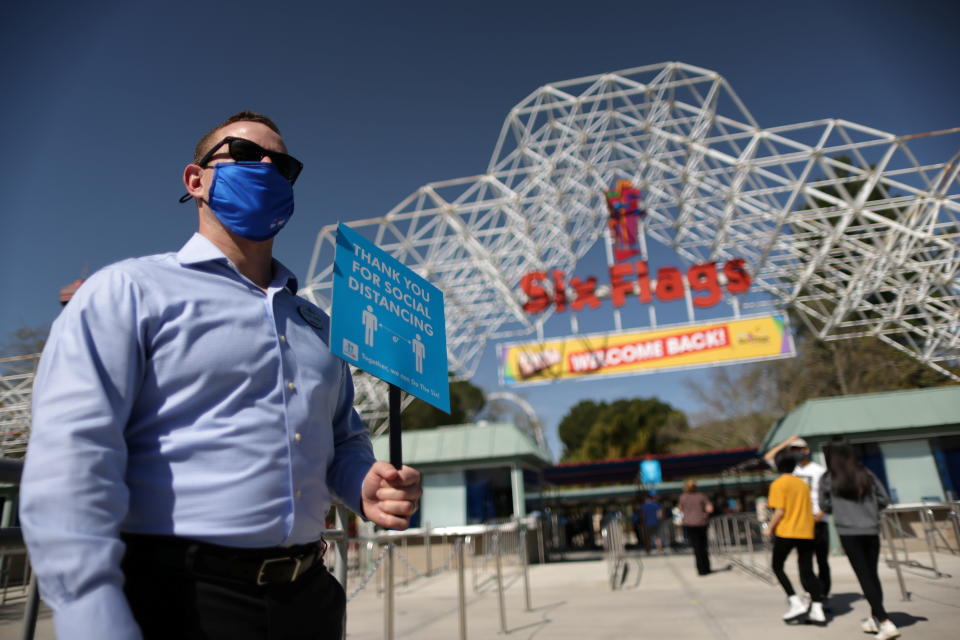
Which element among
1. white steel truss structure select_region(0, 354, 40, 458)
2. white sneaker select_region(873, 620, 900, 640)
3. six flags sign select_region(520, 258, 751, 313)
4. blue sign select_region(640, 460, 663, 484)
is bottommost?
white sneaker select_region(873, 620, 900, 640)

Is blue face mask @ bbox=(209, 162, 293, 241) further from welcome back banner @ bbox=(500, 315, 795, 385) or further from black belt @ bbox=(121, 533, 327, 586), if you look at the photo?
welcome back banner @ bbox=(500, 315, 795, 385)

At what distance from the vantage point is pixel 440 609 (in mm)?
9125

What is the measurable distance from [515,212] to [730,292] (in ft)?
24.1

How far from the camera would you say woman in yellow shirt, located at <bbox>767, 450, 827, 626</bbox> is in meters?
6.71

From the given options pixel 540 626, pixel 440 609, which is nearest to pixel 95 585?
pixel 540 626

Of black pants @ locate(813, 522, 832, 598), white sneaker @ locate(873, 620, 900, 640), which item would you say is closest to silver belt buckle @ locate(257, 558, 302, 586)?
white sneaker @ locate(873, 620, 900, 640)

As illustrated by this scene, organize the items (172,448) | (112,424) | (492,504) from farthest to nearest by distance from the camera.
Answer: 1. (492,504)
2. (172,448)
3. (112,424)

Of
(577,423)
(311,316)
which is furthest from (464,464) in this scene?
(577,423)

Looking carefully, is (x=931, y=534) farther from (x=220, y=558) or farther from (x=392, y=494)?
(x=220, y=558)

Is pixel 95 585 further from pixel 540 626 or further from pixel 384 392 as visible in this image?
pixel 384 392

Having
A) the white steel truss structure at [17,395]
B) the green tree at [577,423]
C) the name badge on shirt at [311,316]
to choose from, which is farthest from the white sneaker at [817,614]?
the green tree at [577,423]

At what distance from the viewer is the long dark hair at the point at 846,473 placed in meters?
6.11

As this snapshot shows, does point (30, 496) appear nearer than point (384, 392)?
Yes

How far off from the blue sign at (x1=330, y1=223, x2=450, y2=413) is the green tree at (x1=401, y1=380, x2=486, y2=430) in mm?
37933
